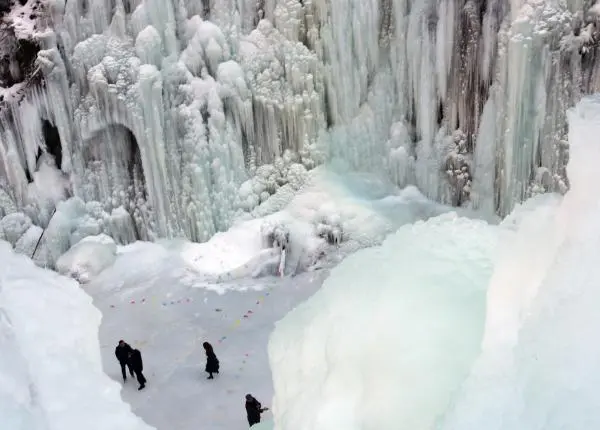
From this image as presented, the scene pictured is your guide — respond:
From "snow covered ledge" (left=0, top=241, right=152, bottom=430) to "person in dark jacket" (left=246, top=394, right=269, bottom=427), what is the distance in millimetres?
2127

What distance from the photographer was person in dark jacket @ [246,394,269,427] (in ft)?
26.6

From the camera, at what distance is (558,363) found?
137 inches

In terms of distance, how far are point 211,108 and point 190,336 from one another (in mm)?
4695

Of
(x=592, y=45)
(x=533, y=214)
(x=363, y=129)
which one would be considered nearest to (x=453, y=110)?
(x=363, y=129)

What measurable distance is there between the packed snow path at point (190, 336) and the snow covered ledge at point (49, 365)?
8.02ft

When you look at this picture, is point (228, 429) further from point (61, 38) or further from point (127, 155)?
point (61, 38)

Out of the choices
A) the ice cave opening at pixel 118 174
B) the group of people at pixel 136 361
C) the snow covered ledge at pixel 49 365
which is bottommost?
the group of people at pixel 136 361

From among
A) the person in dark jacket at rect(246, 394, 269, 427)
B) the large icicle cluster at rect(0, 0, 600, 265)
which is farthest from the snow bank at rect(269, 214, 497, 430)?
the large icicle cluster at rect(0, 0, 600, 265)

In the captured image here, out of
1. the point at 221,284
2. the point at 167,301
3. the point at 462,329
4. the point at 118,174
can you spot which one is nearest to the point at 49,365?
the point at 462,329

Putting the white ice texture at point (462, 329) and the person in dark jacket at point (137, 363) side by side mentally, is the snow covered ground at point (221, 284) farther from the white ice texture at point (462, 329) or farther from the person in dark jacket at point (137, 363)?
the white ice texture at point (462, 329)

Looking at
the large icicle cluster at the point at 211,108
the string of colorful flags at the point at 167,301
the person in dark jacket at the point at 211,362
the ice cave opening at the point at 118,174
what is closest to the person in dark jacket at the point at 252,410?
the person in dark jacket at the point at 211,362

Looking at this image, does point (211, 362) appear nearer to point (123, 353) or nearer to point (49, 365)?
point (123, 353)

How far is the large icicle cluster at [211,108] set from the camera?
1270cm

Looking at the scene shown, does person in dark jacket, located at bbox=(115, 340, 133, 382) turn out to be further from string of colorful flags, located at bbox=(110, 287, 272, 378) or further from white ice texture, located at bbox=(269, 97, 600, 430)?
white ice texture, located at bbox=(269, 97, 600, 430)
